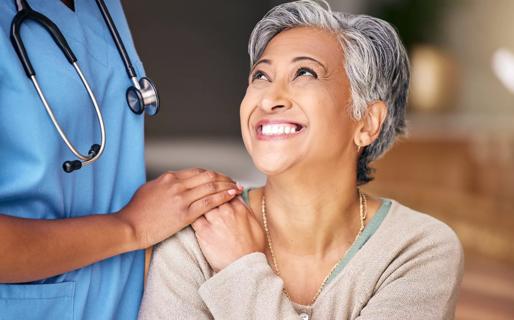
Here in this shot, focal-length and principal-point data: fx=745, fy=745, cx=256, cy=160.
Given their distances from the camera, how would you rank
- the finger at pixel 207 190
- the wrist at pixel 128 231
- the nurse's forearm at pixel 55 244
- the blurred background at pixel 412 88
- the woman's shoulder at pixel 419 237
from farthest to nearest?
the blurred background at pixel 412 88 < the woman's shoulder at pixel 419 237 < the finger at pixel 207 190 < the wrist at pixel 128 231 < the nurse's forearm at pixel 55 244

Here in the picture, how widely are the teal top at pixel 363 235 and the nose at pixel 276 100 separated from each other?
0.94 ft

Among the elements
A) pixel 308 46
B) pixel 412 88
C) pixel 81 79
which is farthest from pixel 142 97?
pixel 412 88

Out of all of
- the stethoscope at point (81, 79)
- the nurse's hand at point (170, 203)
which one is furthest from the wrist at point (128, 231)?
the stethoscope at point (81, 79)

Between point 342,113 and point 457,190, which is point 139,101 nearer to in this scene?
point 342,113

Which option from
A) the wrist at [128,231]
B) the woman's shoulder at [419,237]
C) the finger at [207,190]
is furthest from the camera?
the woman's shoulder at [419,237]

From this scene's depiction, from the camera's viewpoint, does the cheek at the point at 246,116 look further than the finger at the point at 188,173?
Yes

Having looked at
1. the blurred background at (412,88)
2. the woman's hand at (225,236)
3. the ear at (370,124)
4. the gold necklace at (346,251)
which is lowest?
the blurred background at (412,88)

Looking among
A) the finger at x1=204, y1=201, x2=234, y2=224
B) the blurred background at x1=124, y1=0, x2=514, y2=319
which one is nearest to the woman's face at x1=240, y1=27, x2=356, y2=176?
the finger at x1=204, y1=201, x2=234, y2=224

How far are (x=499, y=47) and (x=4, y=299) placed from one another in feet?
19.0

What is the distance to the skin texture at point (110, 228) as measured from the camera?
1.16 metres

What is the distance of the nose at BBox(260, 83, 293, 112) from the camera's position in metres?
1.53

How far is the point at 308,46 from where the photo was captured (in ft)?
5.21

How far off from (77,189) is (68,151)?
78 millimetres

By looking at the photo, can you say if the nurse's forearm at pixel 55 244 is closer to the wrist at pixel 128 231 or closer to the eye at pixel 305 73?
the wrist at pixel 128 231
